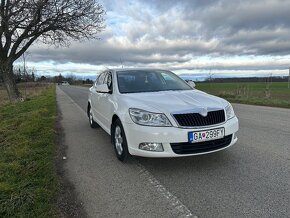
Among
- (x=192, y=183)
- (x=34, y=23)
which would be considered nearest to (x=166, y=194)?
(x=192, y=183)

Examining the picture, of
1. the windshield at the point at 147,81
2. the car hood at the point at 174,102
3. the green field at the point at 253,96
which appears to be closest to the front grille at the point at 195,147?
the car hood at the point at 174,102

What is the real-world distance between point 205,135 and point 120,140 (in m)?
1.52

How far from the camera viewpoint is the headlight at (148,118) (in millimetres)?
4234

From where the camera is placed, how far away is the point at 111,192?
376 centimetres

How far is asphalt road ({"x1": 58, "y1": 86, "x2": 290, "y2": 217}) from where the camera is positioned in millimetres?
3219

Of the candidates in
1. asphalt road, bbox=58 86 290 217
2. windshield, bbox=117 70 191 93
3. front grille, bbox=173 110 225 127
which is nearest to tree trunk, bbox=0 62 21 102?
asphalt road, bbox=58 86 290 217

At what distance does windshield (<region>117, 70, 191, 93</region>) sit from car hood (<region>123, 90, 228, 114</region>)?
0.42 meters

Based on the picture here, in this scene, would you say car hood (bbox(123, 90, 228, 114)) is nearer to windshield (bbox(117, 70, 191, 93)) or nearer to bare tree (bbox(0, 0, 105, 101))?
windshield (bbox(117, 70, 191, 93))

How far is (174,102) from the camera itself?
454 cm

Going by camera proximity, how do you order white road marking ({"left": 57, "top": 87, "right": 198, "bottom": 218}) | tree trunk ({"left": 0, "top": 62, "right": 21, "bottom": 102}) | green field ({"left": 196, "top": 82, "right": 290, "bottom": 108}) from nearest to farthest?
white road marking ({"left": 57, "top": 87, "right": 198, "bottom": 218}) < green field ({"left": 196, "top": 82, "right": 290, "bottom": 108}) < tree trunk ({"left": 0, "top": 62, "right": 21, "bottom": 102})

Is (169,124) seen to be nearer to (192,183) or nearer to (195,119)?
(195,119)

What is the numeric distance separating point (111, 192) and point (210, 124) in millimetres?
1734

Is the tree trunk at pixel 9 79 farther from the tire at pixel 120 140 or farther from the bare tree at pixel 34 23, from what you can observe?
the tire at pixel 120 140

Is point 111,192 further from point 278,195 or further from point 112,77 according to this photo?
point 112,77
